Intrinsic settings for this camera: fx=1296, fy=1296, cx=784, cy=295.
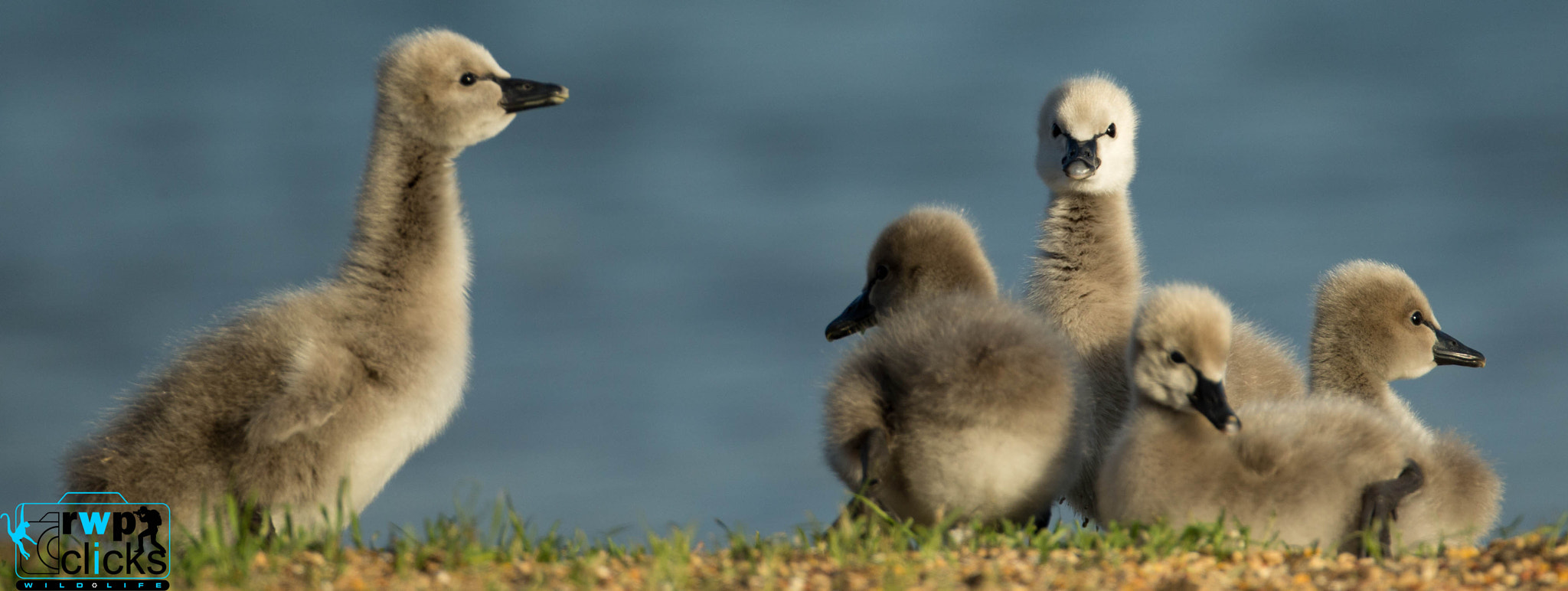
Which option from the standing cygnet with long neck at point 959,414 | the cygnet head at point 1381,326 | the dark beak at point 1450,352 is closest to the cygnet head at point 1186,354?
the standing cygnet with long neck at point 959,414

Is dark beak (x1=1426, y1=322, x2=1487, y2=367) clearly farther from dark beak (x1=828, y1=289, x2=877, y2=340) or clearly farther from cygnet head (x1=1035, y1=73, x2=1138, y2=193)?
dark beak (x1=828, y1=289, x2=877, y2=340)

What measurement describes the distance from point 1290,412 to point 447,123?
425cm

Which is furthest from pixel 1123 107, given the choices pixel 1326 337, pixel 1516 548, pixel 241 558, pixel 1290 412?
pixel 241 558

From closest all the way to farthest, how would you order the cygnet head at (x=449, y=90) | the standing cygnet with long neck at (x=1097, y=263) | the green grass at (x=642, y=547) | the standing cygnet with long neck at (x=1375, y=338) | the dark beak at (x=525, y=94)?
1. the green grass at (x=642, y=547)
2. the cygnet head at (x=449, y=90)
3. the dark beak at (x=525, y=94)
4. the standing cygnet with long neck at (x=1097, y=263)
5. the standing cygnet with long neck at (x=1375, y=338)

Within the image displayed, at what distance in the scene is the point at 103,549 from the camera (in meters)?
5.75

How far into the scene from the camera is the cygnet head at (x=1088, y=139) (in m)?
7.67

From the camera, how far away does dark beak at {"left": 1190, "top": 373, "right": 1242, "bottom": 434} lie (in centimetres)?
541

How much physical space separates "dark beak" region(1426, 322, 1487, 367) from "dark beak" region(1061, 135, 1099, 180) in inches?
92.0

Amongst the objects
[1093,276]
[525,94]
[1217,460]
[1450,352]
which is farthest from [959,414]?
[1450,352]

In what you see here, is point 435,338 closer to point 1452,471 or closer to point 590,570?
point 590,570

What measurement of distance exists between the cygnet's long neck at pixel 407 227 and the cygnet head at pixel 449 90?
11cm

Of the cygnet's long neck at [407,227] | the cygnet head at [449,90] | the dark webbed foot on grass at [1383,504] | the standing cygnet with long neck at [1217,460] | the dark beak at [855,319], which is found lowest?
the dark webbed foot on grass at [1383,504]

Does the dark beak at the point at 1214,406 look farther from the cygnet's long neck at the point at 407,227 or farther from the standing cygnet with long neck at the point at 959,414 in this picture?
the cygnet's long neck at the point at 407,227

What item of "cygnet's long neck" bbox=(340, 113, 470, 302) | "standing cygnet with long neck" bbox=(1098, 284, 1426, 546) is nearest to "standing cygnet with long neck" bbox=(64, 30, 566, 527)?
"cygnet's long neck" bbox=(340, 113, 470, 302)
